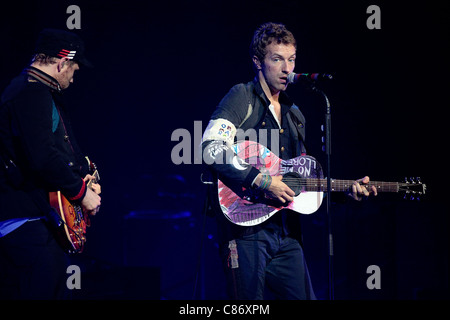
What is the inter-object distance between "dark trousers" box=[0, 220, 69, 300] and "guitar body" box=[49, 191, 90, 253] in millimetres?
103

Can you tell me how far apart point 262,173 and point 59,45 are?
1.65 m

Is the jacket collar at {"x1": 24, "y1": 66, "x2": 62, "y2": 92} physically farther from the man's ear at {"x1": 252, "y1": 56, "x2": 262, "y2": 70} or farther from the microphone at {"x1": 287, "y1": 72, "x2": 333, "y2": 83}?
the microphone at {"x1": 287, "y1": 72, "x2": 333, "y2": 83}

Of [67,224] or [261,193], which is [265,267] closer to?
[261,193]

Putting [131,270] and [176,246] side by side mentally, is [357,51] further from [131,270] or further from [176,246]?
[131,270]

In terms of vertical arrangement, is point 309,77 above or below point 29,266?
above

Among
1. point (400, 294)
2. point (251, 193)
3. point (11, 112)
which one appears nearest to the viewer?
point (11, 112)

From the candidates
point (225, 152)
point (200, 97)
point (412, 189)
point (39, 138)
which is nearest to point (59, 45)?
point (39, 138)

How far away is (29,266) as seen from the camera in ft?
9.50

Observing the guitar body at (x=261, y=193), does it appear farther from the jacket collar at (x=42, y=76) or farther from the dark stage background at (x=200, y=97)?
the dark stage background at (x=200, y=97)

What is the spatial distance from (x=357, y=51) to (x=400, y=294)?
3127mm

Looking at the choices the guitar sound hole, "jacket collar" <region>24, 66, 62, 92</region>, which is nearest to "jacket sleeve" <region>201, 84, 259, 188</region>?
the guitar sound hole

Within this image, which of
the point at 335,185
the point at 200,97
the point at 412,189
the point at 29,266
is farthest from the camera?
the point at 200,97
